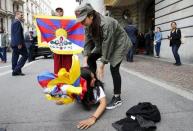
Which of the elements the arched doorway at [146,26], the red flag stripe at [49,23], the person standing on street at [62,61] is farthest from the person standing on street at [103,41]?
the arched doorway at [146,26]

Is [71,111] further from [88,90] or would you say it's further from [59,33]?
[59,33]

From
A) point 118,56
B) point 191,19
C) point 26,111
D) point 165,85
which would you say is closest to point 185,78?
point 165,85

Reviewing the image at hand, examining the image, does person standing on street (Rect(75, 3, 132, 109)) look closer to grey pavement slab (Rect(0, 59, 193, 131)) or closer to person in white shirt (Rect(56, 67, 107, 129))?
person in white shirt (Rect(56, 67, 107, 129))

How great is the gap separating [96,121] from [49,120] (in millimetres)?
663

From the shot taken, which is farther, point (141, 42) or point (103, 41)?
point (141, 42)

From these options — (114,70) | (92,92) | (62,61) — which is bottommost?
(92,92)

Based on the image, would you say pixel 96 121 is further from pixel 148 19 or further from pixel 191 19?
pixel 148 19

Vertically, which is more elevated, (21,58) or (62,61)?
(62,61)

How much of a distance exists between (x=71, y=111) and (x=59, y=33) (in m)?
1.26

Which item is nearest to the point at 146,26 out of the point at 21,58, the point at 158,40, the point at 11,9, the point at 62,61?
the point at 158,40

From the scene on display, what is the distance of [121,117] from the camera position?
4.98 meters

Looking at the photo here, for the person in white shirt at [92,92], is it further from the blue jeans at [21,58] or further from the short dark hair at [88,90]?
the blue jeans at [21,58]

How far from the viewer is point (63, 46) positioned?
5695mm

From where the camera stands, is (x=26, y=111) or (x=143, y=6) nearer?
(x=26, y=111)
